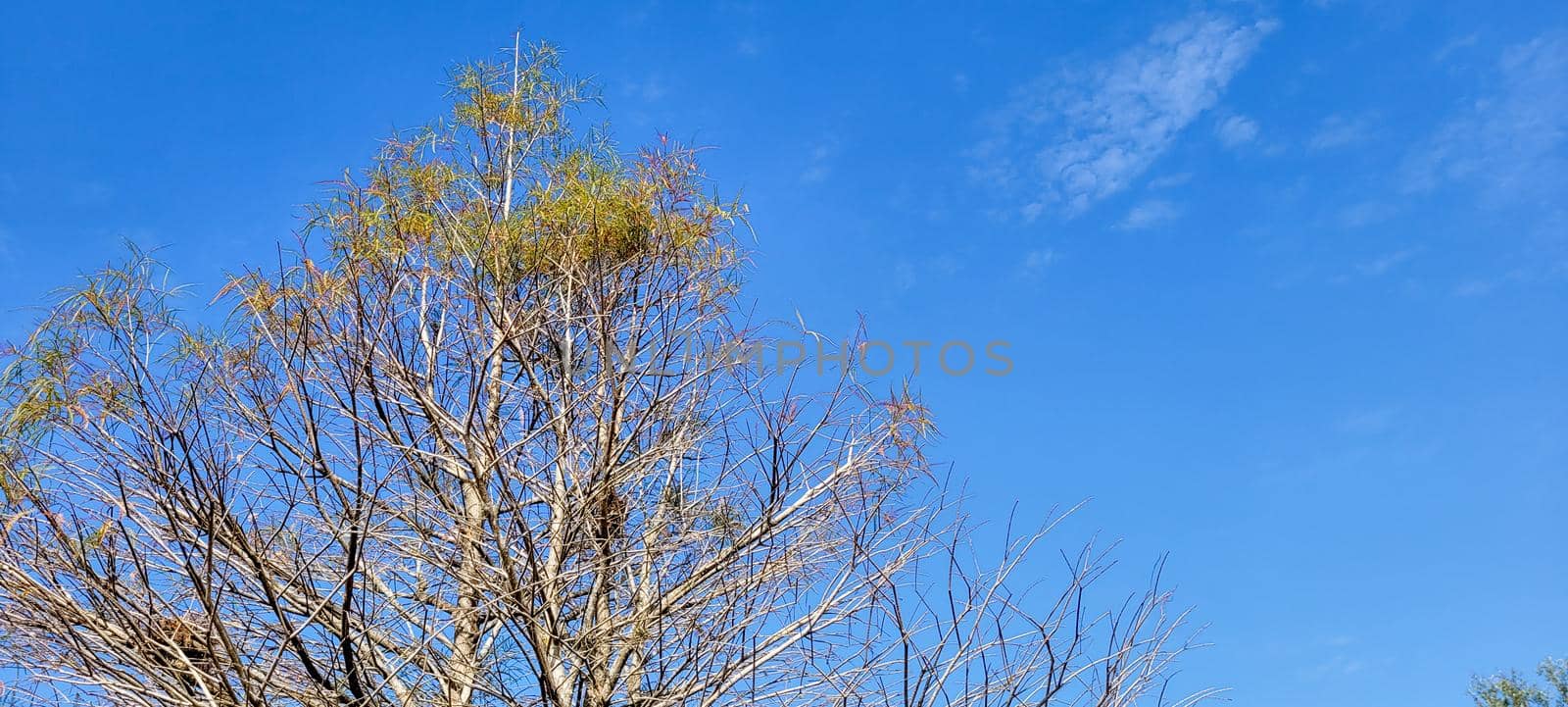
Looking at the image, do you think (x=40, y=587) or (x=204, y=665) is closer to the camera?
(x=40, y=587)

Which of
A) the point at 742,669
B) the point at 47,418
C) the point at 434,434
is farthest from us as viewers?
the point at 434,434

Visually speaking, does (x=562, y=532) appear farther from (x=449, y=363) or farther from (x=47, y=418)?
(x=47, y=418)

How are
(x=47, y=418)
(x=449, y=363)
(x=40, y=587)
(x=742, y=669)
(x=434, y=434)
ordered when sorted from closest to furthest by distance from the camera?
1. (x=40, y=587)
2. (x=742, y=669)
3. (x=47, y=418)
4. (x=434, y=434)
5. (x=449, y=363)

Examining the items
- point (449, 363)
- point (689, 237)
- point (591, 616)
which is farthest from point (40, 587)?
point (689, 237)

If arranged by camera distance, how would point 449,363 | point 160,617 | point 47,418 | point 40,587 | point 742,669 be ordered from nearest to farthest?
point 40,587, point 160,617, point 742,669, point 47,418, point 449,363

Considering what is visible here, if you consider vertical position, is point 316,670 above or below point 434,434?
below

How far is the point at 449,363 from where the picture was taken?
13.2 feet

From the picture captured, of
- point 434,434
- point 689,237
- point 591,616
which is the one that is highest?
point 689,237

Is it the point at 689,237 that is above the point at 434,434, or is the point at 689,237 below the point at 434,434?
above

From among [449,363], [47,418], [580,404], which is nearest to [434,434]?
[580,404]

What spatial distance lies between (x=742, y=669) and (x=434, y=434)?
125 centimetres

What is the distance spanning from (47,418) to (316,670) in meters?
1.27

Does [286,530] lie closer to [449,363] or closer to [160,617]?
[160,617]

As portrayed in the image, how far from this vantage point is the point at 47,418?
10.3ft
